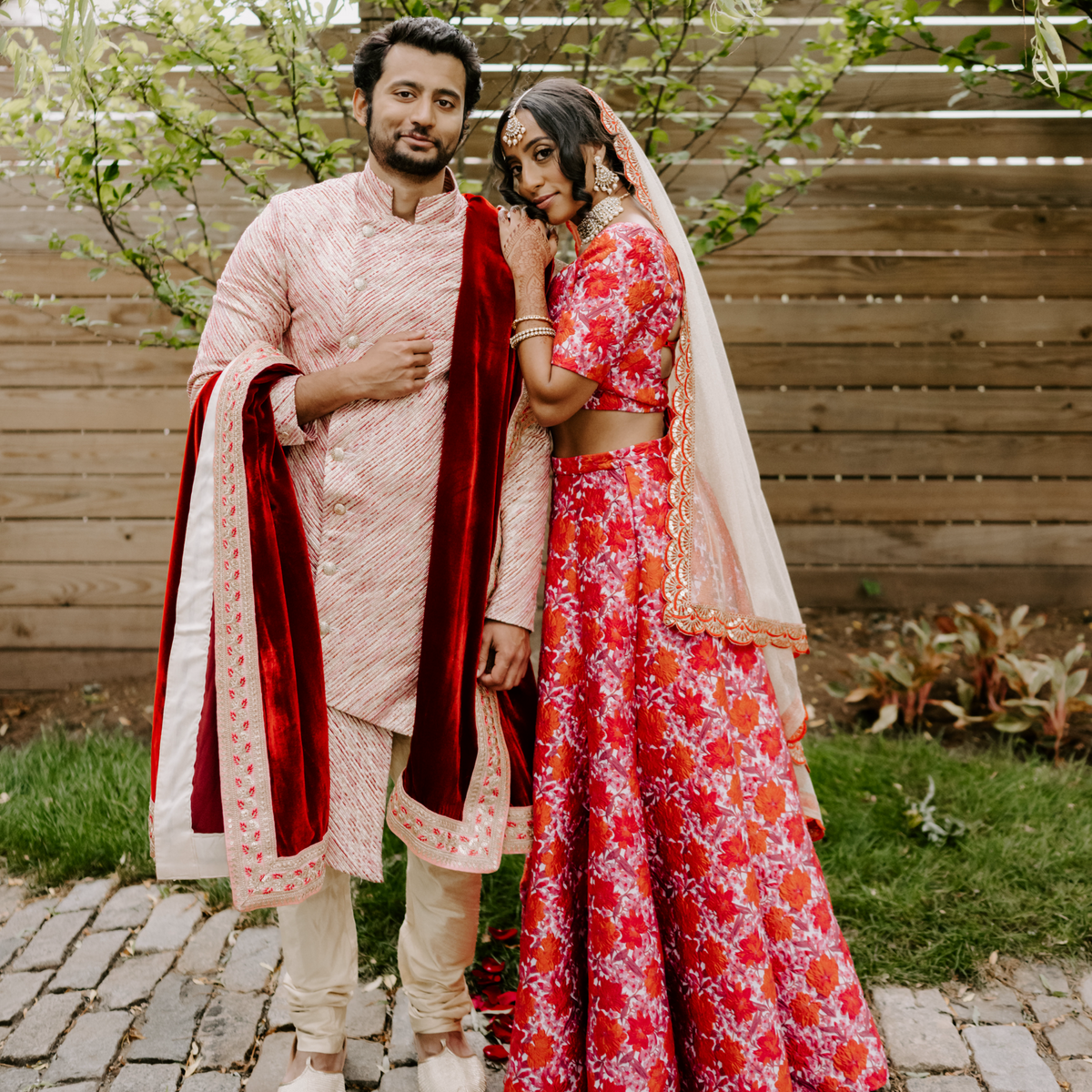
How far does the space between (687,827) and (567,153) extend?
4.06ft

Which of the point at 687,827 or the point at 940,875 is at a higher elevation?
the point at 687,827

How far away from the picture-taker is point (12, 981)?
90.4 inches

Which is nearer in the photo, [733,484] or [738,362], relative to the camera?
[733,484]

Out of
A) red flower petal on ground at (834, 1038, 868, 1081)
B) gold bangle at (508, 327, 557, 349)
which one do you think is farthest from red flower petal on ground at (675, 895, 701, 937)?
gold bangle at (508, 327, 557, 349)

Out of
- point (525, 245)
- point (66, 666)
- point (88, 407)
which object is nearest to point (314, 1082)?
point (525, 245)

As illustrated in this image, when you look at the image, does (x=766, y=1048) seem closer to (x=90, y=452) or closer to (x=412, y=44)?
(x=412, y=44)

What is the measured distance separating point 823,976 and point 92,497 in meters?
3.14

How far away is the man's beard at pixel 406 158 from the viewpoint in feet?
5.79

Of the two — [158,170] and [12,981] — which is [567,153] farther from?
[12,981]

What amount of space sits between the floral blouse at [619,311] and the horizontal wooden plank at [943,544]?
220cm

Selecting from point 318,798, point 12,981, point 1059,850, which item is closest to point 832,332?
point 1059,850

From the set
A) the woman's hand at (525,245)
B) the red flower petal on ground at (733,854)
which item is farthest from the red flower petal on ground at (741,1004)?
the woman's hand at (525,245)

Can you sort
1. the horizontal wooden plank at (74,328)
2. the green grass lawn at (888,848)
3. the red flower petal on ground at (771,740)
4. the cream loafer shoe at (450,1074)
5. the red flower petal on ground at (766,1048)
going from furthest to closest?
the horizontal wooden plank at (74,328) → the green grass lawn at (888,848) → the cream loafer shoe at (450,1074) → the red flower petal on ground at (771,740) → the red flower petal on ground at (766,1048)

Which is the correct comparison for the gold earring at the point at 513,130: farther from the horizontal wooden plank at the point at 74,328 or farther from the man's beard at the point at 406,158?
the horizontal wooden plank at the point at 74,328
